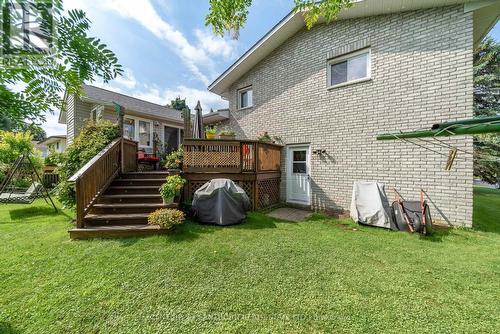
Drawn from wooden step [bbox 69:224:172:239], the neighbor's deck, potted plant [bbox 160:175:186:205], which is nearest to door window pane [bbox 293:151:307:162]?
the neighbor's deck

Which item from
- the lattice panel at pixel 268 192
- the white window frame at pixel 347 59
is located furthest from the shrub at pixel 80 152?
the white window frame at pixel 347 59

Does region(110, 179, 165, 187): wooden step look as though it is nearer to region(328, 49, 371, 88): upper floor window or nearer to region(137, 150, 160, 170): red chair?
region(137, 150, 160, 170): red chair

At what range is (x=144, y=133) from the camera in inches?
438

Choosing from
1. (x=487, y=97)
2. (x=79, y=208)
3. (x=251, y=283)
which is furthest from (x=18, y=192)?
(x=487, y=97)

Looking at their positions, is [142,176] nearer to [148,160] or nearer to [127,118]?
[148,160]

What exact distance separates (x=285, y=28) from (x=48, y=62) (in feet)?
26.8

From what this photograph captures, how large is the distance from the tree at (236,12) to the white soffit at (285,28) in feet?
13.3

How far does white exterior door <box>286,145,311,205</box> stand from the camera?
7.34 metres

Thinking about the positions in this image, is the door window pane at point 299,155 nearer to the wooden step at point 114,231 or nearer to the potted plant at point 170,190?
the potted plant at point 170,190

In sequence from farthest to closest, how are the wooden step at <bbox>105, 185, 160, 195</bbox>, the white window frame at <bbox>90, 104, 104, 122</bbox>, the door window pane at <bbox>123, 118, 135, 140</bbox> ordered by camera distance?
the door window pane at <bbox>123, 118, 135, 140</bbox>
the white window frame at <bbox>90, 104, 104, 122</bbox>
the wooden step at <bbox>105, 185, 160, 195</bbox>

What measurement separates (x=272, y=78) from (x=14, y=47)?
850 centimetres

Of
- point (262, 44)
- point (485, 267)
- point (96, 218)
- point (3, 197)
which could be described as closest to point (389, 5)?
point (262, 44)

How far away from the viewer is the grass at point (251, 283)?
217cm

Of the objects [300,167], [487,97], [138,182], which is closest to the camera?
[138,182]
